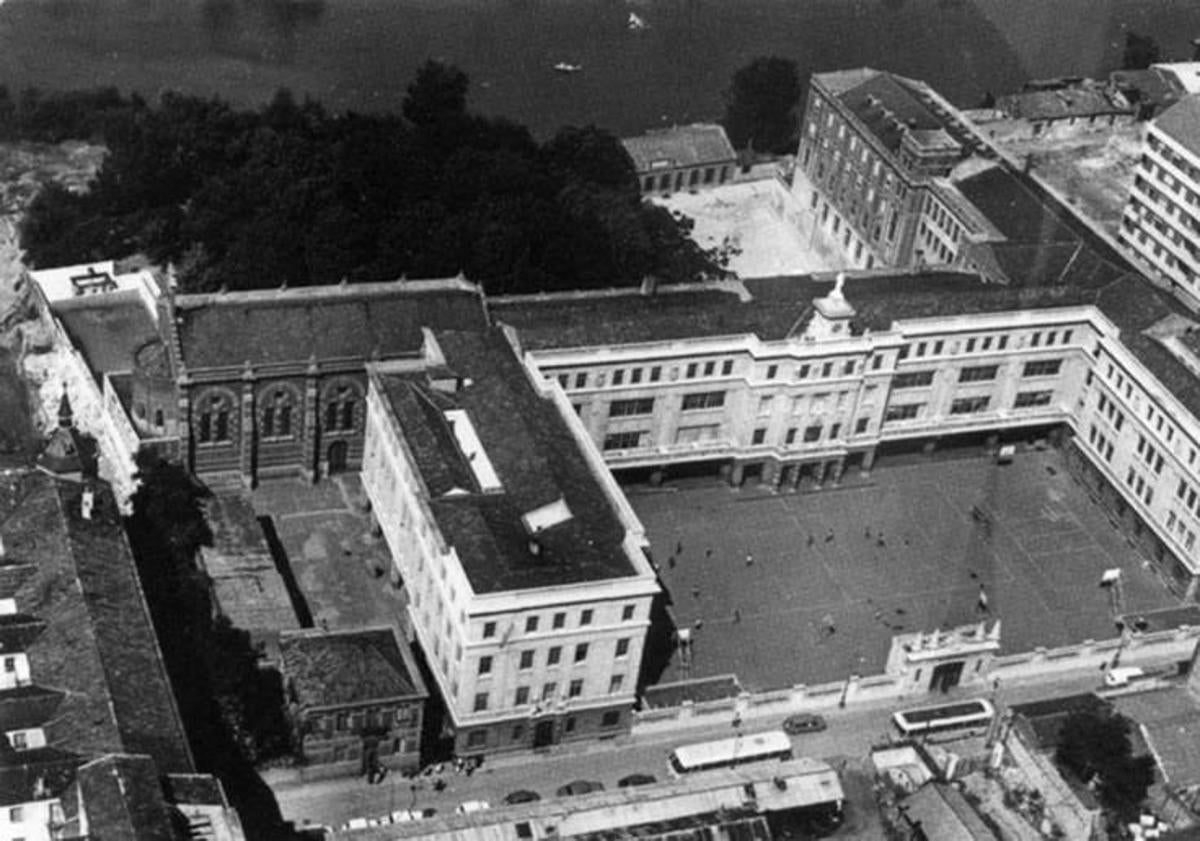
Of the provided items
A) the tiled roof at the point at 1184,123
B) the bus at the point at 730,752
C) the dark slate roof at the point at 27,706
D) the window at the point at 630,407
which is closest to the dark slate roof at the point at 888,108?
the tiled roof at the point at 1184,123

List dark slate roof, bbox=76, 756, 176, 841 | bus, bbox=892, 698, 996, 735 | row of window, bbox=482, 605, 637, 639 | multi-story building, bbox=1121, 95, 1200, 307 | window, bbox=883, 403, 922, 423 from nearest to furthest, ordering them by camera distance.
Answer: dark slate roof, bbox=76, 756, 176, 841
row of window, bbox=482, 605, 637, 639
bus, bbox=892, 698, 996, 735
window, bbox=883, 403, 922, 423
multi-story building, bbox=1121, 95, 1200, 307

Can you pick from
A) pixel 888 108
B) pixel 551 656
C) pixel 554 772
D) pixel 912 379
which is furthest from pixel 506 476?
pixel 888 108

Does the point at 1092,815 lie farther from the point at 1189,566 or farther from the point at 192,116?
the point at 192,116

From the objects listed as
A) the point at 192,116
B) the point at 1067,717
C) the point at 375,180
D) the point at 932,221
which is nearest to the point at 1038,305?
the point at 932,221

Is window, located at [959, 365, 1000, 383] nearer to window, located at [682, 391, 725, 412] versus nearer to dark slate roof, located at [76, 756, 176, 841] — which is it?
window, located at [682, 391, 725, 412]

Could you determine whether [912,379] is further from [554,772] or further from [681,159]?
[681,159]

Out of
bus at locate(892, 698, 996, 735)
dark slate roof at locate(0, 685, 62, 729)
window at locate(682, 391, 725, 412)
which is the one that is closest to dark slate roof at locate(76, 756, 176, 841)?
dark slate roof at locate(0, 685, 62, 729)

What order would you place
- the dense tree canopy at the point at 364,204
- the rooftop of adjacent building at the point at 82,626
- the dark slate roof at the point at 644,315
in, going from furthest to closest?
the dense tree canopy at the point at 364,204, the dark slate roof at the point at 644,315, the rooftop of adjacent building at the point at 82,626

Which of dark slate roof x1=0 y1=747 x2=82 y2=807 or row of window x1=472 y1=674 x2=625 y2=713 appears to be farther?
row of window x1=472 y1=674 x2=625 y2=713

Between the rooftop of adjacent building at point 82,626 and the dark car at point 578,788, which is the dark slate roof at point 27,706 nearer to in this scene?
the rooftop of adjacent building at point 82,626
